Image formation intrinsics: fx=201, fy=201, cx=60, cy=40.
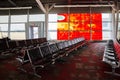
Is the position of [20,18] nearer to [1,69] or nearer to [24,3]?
[24,3]

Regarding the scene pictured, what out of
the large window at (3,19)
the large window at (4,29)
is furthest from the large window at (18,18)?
the large window at (4,29)

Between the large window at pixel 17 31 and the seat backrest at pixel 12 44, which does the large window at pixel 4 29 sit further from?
the seat backrest at pixel 12 44

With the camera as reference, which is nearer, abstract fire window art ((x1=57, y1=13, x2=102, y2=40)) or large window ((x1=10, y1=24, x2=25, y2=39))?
abstract fire window art ((x1=57, y1=13, x2=102, y2=40))

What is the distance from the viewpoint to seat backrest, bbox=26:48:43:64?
17.1ft

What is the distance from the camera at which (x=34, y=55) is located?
17.9 ft

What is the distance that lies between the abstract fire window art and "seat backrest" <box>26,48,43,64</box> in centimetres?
1163

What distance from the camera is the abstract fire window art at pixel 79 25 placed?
17.2m

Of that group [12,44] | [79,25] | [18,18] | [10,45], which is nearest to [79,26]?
[79,25]

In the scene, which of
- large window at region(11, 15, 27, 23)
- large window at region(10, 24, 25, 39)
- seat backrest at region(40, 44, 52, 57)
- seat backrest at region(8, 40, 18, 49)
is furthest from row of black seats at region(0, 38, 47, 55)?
large window at region(11, 15, 27, 23)

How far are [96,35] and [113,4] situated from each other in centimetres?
301

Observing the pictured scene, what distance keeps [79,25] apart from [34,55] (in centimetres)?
1224

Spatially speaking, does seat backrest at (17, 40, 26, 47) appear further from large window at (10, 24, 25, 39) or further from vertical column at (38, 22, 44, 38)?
large window at (10, 24, 25, 39)

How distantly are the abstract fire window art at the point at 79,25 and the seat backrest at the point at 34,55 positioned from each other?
38.2 feet

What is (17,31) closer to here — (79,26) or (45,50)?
(79,26)
